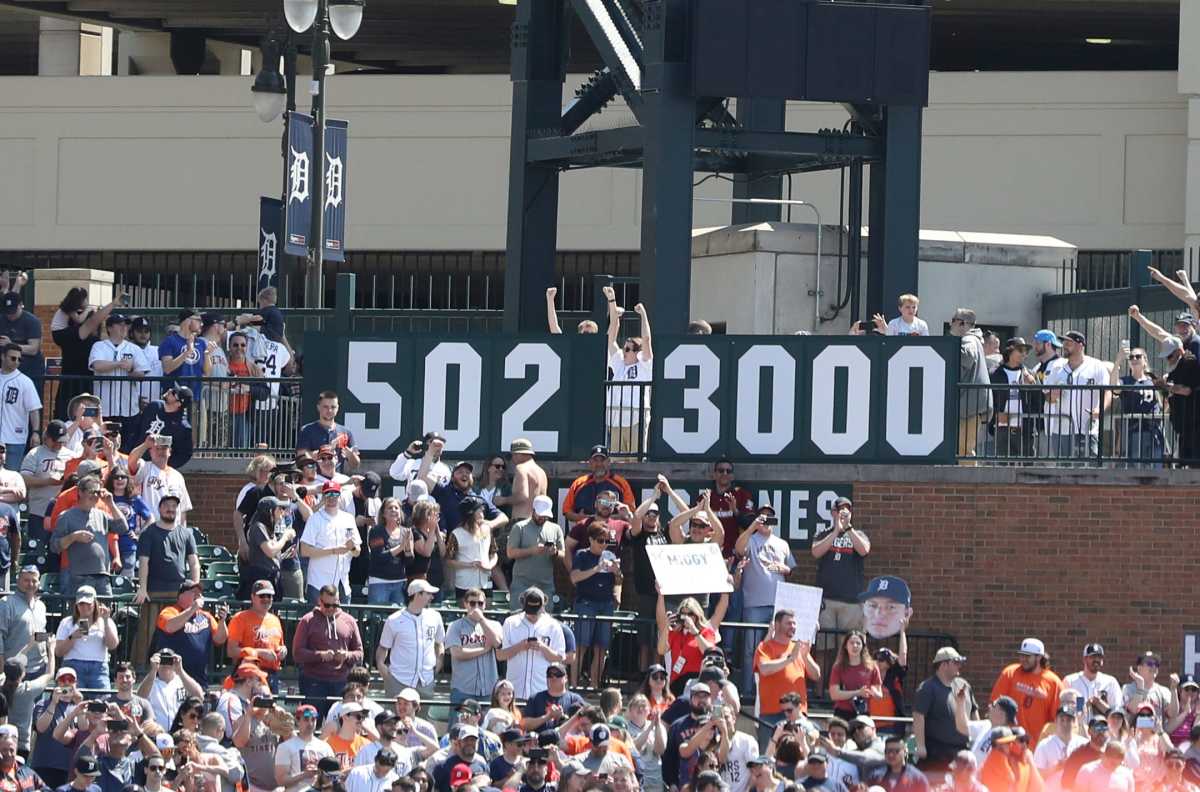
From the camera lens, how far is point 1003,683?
20.0 meters

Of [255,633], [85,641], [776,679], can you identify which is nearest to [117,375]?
[85,641]

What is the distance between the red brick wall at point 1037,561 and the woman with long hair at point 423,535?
3.69 metres

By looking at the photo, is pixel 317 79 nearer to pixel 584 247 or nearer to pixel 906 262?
pixel 906 262

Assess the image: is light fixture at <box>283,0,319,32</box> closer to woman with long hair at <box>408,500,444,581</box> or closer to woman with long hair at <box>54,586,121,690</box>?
woman with long hair at <box>408,500,444,581</box>

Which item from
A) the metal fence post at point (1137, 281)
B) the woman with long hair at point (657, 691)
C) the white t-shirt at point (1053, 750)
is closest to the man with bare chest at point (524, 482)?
the woman with long hair at point (657, 691)

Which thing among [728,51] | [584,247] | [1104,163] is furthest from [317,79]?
[1104,163]

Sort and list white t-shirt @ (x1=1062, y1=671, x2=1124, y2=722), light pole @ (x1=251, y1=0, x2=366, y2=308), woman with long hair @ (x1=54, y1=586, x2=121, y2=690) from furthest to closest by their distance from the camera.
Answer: light pole @ (x1=251, y1=0, x2=366, y2=308) < white t-shirt @ (x1=1062, y1=671, x2=1124, y2=722) < woman with long hair @ (x1=54, y1=586, x2=121, y2=690)

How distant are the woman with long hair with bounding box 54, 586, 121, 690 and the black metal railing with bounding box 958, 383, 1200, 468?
26.6 feet

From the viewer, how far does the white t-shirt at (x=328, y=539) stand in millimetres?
21062

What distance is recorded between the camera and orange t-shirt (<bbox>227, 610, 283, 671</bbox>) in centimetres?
1955

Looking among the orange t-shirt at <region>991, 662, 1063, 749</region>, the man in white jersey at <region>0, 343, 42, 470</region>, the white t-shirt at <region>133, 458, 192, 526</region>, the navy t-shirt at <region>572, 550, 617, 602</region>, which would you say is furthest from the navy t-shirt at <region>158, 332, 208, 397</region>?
the orange t-shirt at <region>991, 662, 1063, 749</region>

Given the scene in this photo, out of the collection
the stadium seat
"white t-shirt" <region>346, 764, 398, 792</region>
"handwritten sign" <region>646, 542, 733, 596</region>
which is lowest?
"white t-shirt" <region>346, 764, 398, 792</region>

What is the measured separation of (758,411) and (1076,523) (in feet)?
9.96

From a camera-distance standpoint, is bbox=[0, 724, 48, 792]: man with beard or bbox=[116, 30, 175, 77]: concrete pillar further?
bbox=[116, 30, 175, 77]: concrete pillar
